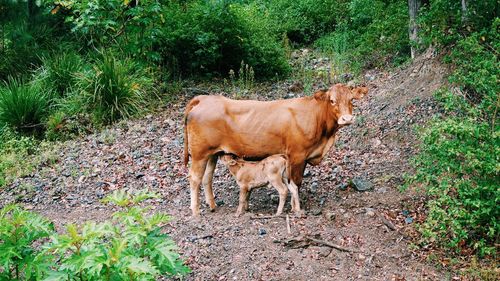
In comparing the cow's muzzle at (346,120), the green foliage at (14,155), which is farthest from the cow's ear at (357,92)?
the green foliage at (14,155)

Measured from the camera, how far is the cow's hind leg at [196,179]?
6934 mm

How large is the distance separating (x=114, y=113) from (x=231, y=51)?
10.1 feet

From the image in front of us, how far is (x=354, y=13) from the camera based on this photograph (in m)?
14.7

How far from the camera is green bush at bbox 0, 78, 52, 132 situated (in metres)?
11.3

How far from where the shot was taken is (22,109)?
11.3 m

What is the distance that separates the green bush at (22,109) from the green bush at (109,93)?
741mm

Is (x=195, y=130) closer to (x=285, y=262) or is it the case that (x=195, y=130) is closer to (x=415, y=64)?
(x=285, y=262)

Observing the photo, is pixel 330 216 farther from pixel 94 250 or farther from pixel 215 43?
pixel 215 43

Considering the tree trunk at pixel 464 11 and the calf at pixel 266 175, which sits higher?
the tree trunk at pixel 464 11

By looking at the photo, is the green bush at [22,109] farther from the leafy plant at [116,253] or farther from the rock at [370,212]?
the leafy plant at [116,253]

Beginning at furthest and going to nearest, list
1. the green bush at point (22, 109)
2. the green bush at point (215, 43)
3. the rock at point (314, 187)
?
the green bush at point (215, 43), the green bush at point (22, 109), the rock at point (314, 187)

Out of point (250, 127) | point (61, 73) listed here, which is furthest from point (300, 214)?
point (61, 73)

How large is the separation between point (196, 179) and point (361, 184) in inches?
→ 82.1

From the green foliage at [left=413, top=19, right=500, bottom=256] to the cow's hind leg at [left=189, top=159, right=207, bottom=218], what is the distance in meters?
2.42
